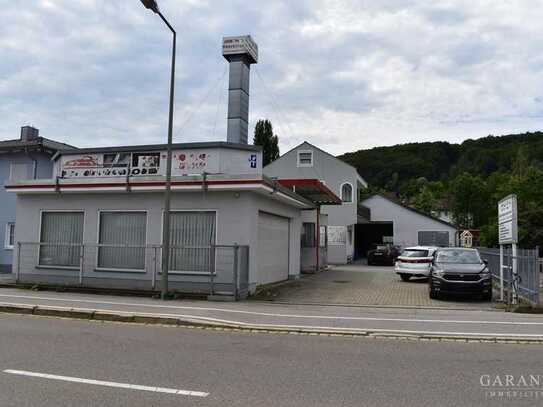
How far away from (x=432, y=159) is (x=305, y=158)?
250 feet

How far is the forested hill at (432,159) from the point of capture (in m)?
90.3

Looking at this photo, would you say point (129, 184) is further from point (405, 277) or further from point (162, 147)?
point (405, 277)

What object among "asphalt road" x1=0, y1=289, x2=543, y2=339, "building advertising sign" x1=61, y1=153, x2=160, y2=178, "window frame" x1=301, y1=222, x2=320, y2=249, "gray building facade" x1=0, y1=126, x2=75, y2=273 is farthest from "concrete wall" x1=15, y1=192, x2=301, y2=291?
"window frame" x1=301, y1=222, x2=320, y2=249

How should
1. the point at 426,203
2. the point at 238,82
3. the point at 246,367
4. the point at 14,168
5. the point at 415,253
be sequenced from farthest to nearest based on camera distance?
the point at 426,203
the point at 14,168
the point at 415,253
the point at 238,82
the point at 246,367

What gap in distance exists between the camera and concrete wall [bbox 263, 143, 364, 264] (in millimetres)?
37125

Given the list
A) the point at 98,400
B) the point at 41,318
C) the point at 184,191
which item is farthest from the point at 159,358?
the point at 184,191

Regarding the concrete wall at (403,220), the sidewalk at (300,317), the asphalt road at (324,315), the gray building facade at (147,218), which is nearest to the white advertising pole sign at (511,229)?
the asphalt road at (324,315)

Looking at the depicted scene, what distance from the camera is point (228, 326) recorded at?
10594mm

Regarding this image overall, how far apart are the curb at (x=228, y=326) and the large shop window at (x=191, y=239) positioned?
4452 millimetres

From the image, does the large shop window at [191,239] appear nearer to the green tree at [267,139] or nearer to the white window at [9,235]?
the white window at [9,235]

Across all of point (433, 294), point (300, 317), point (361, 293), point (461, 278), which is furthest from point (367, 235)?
point (300, 317)

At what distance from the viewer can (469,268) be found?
1538cm

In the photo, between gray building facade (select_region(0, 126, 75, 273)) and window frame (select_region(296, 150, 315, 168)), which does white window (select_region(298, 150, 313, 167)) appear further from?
gray building facade (select_region(0, 126, 75, 273))

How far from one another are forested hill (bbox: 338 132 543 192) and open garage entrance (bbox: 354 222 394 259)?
151 ft
